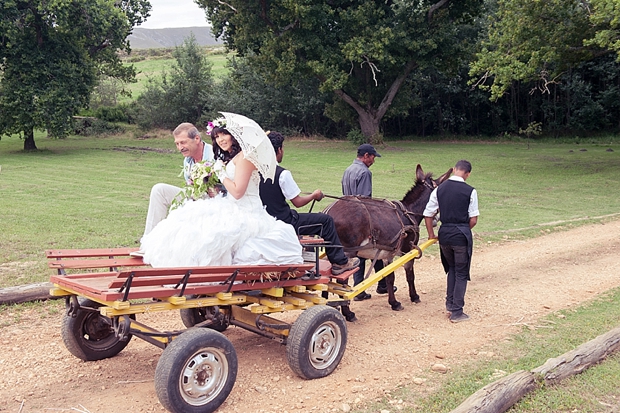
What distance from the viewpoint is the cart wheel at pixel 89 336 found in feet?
19.5

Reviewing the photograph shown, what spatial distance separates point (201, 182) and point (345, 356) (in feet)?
8.22

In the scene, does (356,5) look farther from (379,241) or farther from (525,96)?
(379,241)

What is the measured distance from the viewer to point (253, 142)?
18.4 ft

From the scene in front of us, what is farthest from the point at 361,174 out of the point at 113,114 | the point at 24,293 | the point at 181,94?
the point at 113,114

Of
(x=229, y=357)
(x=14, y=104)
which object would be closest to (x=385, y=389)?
(x=229, y=357)

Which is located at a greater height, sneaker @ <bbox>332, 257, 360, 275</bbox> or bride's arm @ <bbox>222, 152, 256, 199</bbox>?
bride's arm @ <bbox>222, 152, 256, 199</bbox>

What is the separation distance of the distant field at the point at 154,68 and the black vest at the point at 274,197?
48.7 metres

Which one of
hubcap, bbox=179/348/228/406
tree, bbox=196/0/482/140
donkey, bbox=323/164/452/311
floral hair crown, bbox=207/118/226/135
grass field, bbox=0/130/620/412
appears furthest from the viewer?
tree, bbox=196/0/482/140

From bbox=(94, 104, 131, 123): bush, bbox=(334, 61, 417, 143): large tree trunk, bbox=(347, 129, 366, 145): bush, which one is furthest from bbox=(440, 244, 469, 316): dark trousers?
bbox=(94, 104, 131, 123): bush

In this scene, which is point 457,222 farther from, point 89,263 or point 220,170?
point 89,263

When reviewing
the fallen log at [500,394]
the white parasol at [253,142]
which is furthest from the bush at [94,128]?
the fallen log at [500,394]

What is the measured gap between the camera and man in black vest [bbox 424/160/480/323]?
305 inches

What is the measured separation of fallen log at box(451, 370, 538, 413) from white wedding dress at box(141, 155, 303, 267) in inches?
82.3

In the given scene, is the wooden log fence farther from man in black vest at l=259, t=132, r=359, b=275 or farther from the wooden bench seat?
man in black vest at l=259, t=132, r=359, b=275
